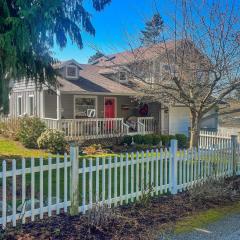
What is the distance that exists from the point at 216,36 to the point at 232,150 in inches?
127

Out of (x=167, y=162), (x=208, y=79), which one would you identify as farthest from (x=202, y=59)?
(x=167, y=162)

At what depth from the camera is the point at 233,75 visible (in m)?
9.14

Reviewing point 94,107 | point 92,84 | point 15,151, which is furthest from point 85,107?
point 15,151

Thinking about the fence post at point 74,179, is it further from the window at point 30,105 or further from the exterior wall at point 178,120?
the exterior wall at point 178,120

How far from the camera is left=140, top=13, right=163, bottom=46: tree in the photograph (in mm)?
10044

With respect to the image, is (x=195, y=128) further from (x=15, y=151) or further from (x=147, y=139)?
(x=147, y=139)

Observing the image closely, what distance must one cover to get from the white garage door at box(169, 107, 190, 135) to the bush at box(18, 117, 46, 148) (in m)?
10.1

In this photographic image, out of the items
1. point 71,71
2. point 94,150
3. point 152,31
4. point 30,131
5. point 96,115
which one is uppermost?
point 71,71

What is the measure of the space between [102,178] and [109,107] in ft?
53.8

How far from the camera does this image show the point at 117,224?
531 cm

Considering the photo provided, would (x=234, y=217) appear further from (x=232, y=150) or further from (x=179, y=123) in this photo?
(x=179, y=123)

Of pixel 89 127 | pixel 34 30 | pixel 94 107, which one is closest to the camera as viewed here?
pixel 34 30

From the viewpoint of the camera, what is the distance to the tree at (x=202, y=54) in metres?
8.78

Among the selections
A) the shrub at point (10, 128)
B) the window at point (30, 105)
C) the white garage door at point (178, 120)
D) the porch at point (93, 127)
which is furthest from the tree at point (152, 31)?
the white garage door at point (178, 120)
